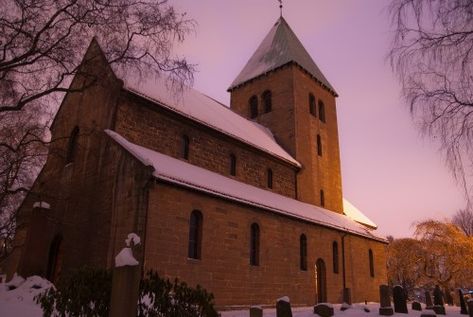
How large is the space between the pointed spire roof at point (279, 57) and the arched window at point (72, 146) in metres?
14.7

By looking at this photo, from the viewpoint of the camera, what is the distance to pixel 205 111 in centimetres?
1969

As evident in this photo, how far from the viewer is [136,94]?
50.1 feet

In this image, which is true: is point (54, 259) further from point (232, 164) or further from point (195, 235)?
point (232, 164)

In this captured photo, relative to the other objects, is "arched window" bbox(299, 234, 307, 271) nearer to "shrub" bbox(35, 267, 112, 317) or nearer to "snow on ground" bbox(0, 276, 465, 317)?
"snow on ground" bbox(0, 276, 465, 317)

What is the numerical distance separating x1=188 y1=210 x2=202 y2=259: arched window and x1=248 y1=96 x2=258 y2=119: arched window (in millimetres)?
15166

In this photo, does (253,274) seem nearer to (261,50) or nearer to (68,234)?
(68,234)

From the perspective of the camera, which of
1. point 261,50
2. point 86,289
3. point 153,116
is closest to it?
point 86,289

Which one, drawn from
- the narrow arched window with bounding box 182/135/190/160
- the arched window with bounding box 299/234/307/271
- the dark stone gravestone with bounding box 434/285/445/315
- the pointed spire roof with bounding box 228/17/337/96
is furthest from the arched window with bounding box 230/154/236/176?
the pointed spire roof with bounding box 228/17/337/96

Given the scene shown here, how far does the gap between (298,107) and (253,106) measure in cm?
401

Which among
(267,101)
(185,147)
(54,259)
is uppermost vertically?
(267,101)

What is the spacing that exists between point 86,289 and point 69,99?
45.9 ft

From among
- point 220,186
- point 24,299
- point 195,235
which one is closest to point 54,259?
point 24,299

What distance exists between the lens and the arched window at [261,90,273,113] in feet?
89.9

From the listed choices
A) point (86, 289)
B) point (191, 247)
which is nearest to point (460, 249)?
point (191, 247)
